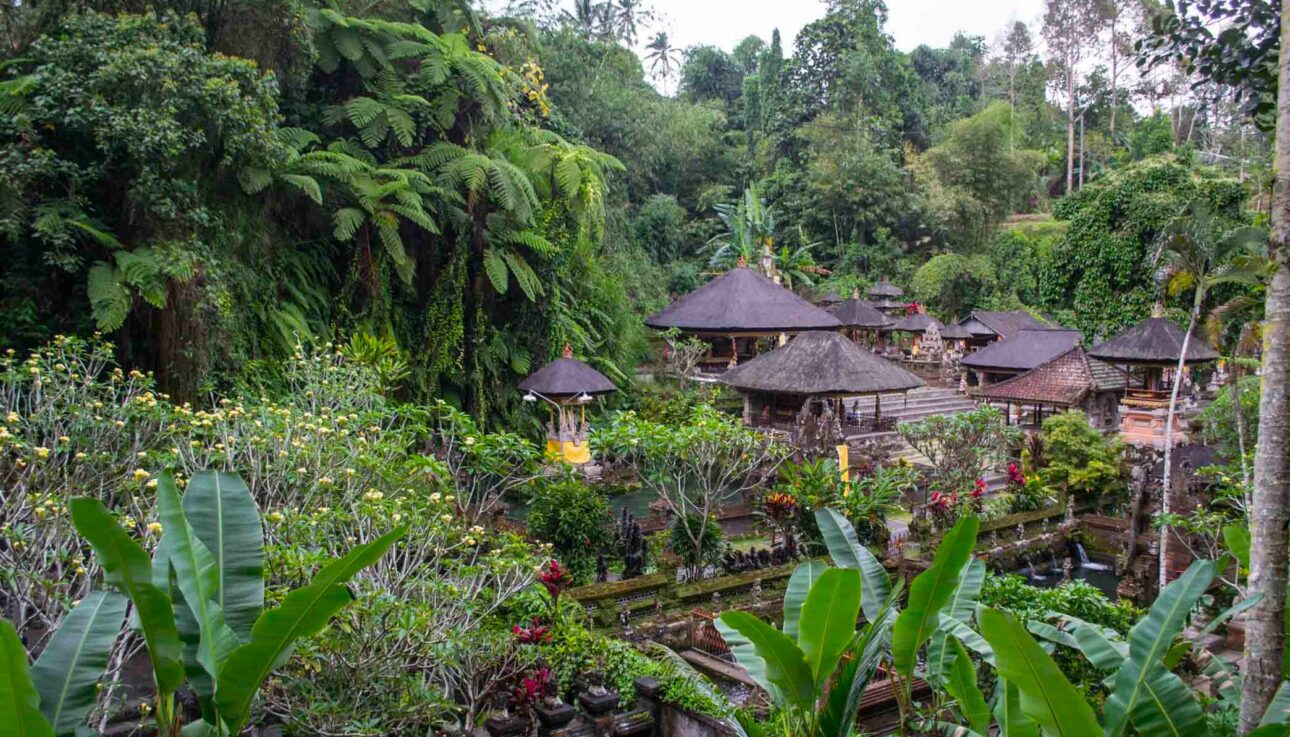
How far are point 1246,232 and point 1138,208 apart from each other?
18.6m

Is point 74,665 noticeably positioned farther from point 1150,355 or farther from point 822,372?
point 1150,355

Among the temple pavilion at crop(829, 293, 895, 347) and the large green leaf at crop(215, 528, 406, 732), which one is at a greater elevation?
the large green leaf at crop(215, 528, 406, 732)

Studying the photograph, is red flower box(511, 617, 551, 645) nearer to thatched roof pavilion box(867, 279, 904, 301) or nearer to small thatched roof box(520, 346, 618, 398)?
small thatched roof box(520, 346, 618, 398)

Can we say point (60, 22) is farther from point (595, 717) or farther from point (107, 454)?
point (595, 717)

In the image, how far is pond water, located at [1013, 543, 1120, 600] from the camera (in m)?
12.1

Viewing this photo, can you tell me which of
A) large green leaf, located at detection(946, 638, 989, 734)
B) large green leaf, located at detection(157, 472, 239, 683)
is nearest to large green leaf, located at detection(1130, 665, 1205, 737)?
large green leaf, located at detection(946, 638, 989, 734)

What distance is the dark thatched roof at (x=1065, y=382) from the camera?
17.9 m

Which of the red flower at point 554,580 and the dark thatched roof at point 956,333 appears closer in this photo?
the red flower at point 554,580

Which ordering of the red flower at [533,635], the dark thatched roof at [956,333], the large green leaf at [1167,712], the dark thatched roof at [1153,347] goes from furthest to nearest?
the dark thatched roof at [956,333], the dark thatched roof at [1153,347], the red flower at [533,635], the large green leaf at [1167,712]

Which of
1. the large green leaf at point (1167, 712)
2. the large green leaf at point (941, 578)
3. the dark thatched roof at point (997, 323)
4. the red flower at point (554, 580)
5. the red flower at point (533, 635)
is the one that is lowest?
the red flower at point (533, 635)

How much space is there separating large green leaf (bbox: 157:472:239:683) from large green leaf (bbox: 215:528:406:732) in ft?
0.26

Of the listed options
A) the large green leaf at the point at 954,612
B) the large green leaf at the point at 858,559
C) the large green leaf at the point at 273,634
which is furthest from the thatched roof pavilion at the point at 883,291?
the large green leaf at the point at 273,634

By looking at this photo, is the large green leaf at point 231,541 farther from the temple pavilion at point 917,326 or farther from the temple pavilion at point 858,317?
the temple pavilion at point 917,326

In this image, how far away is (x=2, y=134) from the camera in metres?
9.41
